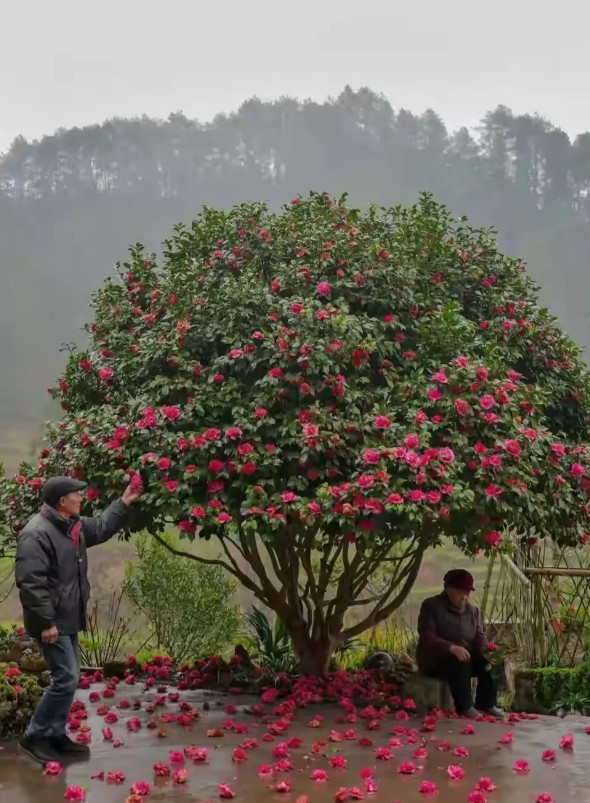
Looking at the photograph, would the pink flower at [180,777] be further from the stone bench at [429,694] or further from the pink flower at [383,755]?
the stone bench at [429,694]

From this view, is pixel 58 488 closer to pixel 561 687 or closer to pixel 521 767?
pixel 521 767

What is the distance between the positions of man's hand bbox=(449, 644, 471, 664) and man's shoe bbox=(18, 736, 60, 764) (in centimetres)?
288

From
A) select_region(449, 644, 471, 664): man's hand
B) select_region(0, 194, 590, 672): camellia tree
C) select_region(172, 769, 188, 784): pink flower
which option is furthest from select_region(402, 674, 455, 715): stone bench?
select_region(172, 769, 188, 784): pink flower

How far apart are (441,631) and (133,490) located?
8.65 feet

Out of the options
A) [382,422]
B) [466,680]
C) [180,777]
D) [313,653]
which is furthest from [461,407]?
[313,653]

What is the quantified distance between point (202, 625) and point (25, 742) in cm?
535

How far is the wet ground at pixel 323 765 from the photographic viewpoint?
4.82m

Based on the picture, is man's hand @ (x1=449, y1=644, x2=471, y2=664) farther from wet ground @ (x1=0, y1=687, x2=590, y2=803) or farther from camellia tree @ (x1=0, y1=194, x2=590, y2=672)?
camellia tree @ (x1=0, y1=194, x2=590, y2=672)

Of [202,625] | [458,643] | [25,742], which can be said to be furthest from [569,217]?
[25,742]

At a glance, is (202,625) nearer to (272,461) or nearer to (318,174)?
(272,461)

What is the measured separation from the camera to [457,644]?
22.9 ft

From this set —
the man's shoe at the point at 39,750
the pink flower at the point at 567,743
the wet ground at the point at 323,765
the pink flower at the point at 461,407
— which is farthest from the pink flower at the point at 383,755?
the pink flower at the point at 461,407

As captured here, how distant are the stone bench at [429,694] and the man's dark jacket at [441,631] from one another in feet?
0.39

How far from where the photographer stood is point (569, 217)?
33781 millimetres
